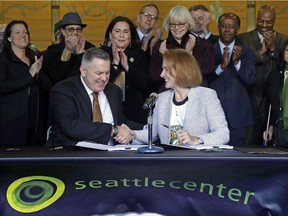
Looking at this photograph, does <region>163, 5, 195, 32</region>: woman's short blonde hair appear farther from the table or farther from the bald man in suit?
the table

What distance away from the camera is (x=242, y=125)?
597 cm

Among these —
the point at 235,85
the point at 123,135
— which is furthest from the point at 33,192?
the point at 235,85

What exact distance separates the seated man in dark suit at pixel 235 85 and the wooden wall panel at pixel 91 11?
3343 mm

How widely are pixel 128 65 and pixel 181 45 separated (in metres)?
0.43

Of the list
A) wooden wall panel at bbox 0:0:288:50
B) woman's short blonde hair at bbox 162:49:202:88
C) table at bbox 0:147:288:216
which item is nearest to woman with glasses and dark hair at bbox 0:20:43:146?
woman's short blonde hair at bbox 162:49:202:88

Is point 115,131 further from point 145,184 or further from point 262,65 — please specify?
point 262,65

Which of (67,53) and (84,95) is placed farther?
(67,53)

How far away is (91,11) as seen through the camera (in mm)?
9594

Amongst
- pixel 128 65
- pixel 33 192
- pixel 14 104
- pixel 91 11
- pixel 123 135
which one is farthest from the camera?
pixel 91 11

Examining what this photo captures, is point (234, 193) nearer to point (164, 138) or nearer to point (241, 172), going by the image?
point (241, 172)

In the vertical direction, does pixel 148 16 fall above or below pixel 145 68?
above

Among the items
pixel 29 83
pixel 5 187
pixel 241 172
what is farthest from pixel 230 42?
pixel 5 187

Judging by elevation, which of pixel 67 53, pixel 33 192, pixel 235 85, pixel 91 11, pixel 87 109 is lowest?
pixel 33 192

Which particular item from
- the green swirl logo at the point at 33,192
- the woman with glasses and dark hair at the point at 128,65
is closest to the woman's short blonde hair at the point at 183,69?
the woman with glasses and dark hair at the point at 128,65
